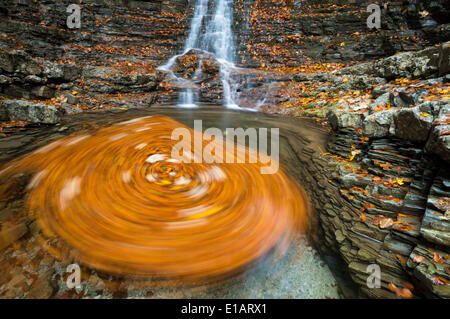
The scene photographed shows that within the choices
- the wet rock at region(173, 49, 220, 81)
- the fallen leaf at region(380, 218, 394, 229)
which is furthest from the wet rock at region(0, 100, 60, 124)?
the fallen leaf at region(380, 218, 394, 229)

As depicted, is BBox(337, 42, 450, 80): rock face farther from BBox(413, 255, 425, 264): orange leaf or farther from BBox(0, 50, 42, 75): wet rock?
BBox(0, 50, 42, 75): wet rock

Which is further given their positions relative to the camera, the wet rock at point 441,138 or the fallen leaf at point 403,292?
the wet rock at point 441,138

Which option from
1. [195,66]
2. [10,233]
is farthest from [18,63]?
[10,233]

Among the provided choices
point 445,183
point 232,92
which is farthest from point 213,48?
point 445,183

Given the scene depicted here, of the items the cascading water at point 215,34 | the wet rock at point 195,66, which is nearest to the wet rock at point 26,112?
the wet rock at point 195,66

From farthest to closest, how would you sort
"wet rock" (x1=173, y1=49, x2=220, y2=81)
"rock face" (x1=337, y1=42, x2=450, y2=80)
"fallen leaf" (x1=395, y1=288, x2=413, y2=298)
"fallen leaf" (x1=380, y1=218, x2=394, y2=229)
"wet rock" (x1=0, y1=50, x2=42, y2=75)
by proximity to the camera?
"wet rock" (x1=173, y1=49, x2=220, y2=81), "wet rock" (x1=0, y1=50, x2=42, y2=75), "rock face" (x1=337, y1=42, x2=450, y2=80), "fallen leaf" (x1=380, y1=218, x2=394, y2=229), "fallen leaf" (x1=395, y1=288, x2=413, y2=298)

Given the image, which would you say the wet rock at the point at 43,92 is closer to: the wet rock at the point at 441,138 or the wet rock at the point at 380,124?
the wet rock at the point at 380,124

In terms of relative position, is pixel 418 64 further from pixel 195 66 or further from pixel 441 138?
pixel 195 66

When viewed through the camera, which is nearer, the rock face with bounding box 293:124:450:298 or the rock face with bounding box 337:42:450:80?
the rock face with bounding box 293:124:450:298

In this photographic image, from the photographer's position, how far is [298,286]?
216 cm

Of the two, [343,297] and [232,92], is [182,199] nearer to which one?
[343,297]

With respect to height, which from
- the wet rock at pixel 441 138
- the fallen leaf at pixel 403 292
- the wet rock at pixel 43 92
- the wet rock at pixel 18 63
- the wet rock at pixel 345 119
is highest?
the wet rock at pixel 18 63

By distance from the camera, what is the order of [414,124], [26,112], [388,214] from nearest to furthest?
[388,214]
[414,124]
[26,112]
